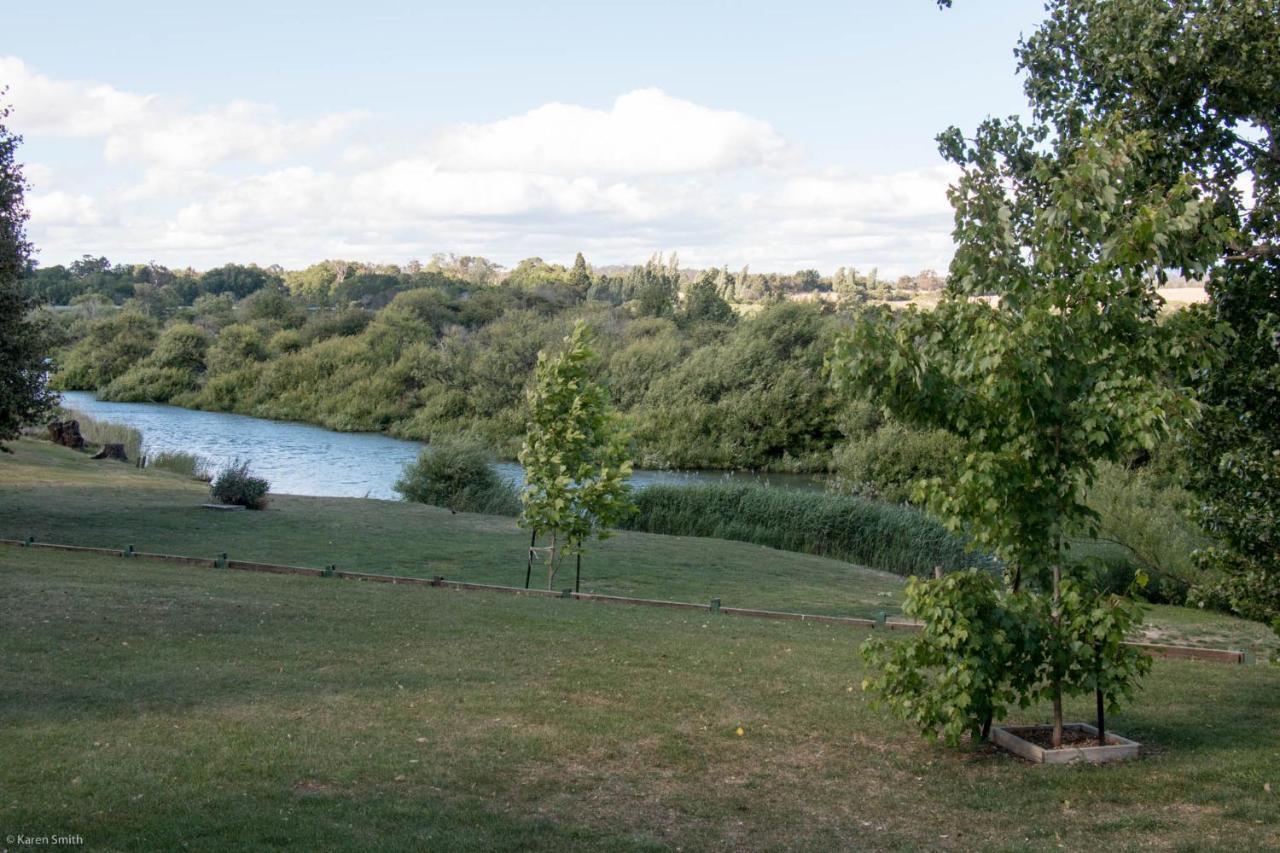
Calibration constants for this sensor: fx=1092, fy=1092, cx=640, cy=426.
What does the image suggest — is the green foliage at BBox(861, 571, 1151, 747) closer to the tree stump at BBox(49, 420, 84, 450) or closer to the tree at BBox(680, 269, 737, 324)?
the tree stump at BBox(49, 420, 84, 450)

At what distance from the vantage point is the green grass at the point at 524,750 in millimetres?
6176

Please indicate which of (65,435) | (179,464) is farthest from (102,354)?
(179,464)

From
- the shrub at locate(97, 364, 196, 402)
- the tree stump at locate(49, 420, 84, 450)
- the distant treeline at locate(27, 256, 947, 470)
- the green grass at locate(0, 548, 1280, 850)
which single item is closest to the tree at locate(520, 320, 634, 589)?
the green grass at locate(0, 548, 1280, 850)

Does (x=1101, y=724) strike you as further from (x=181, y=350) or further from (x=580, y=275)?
(x=580, y=275)

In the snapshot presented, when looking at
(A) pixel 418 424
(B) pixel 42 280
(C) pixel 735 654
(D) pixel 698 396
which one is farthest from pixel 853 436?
(B) pixel 42 280

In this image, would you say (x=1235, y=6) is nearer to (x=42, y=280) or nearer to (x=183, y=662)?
(x=183, y=662)

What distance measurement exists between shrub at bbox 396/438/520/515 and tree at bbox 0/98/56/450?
13957mm

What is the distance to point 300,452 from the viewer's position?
182 ft

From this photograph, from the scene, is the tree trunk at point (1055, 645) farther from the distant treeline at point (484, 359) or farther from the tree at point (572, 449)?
the distant treeline at point (484, 359)

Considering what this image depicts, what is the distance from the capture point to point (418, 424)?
7300 cm

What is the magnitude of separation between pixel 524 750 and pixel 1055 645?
3744 mm

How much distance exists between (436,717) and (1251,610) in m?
6.77

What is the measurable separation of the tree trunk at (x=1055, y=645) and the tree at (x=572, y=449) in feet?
28.4

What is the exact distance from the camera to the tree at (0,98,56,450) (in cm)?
1969
